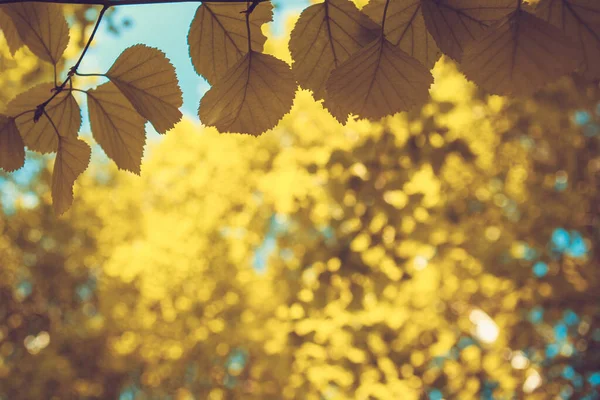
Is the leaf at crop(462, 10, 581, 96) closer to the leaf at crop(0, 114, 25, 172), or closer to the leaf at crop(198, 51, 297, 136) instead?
the leaf at crop(198, 51, 297, 136)

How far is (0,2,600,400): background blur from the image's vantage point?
8.63 ft

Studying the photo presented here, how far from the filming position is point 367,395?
2812 mm

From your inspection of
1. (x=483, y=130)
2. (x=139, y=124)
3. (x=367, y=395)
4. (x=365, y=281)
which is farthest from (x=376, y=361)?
(x=139, y=124)

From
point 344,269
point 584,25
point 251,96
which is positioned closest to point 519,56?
point 584,25

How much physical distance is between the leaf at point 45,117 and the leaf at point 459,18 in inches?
10.3

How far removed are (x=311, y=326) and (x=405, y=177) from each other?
3.52 ft

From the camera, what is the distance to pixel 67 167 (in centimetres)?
31

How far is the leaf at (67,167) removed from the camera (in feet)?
1.03

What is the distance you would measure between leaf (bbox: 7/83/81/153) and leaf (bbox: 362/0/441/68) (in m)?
0.23

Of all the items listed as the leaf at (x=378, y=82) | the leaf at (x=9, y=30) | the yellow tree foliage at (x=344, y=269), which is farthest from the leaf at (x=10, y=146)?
the yellow tree foliage at (x=344, y=269)

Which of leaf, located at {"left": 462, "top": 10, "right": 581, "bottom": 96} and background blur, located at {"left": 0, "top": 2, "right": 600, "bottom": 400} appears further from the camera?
background blur, located at {"left": 0, "top": 2, "right": 600, "bottom": 400}

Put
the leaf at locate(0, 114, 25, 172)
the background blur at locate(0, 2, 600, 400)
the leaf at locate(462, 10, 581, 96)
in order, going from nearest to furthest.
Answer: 1. the leaf at locate(462, 10, 581, 96)
2. the leaf at locate(0, 114, 25, 172)
3. the background blur at locate(0, 2, 600, 400)

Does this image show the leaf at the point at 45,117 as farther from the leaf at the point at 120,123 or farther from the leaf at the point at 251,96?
the leaf at the point at 251,96

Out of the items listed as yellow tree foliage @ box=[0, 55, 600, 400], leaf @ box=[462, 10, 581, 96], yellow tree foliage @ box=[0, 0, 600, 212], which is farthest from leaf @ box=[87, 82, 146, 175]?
yellow tree foliage @ box=[0, 55, 600, 400]
